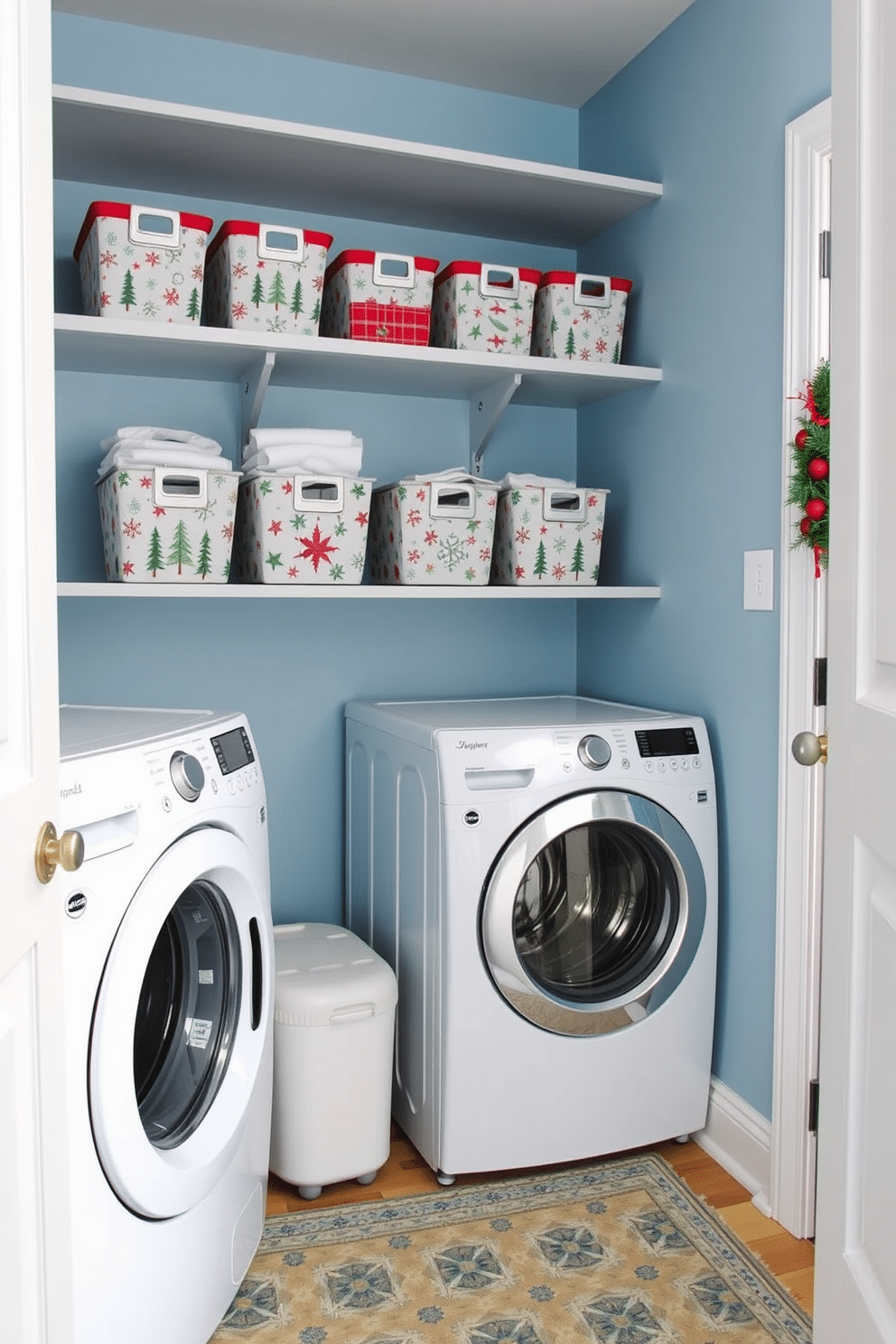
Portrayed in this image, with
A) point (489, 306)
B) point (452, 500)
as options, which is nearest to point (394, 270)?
point (489, 306)

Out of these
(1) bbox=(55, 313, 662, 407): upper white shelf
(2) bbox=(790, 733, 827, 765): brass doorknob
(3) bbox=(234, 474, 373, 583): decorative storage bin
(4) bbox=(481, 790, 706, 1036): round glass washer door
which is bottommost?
(4) bbox=(481, 790, 706, 1036): round glass washer door

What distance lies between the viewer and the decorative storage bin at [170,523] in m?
2.14

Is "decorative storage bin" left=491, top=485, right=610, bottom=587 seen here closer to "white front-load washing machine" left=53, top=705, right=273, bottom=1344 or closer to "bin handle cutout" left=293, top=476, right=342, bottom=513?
"bin handle cutout" left=293, top=476, right=342, bottom=513

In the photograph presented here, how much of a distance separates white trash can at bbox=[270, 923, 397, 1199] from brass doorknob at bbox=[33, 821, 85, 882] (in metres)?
1.20

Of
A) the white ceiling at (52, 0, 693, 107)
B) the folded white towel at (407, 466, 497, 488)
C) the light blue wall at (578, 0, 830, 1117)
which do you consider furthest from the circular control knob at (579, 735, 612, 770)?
the white ceiling at (52, 0, 693, 107)

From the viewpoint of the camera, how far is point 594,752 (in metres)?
2.21

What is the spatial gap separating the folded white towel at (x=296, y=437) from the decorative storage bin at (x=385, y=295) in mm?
223

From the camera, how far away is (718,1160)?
2.32m

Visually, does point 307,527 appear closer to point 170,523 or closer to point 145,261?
point 170,523

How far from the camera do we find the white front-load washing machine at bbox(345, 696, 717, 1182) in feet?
7.01

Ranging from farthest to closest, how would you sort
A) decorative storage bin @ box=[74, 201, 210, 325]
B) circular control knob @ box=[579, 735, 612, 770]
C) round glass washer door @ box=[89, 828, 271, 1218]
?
circular control knob @ box=[579, 735, 612, 770]
decorative storage bin @ box=[74, 201, 210, 325]
round glass washer door @ box=[89, 828, 271, 1218]

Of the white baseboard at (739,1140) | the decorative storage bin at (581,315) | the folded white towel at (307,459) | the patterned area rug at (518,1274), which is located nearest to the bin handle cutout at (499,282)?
the decorative storage bin at (581,315)

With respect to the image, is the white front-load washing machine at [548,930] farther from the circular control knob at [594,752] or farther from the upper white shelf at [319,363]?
the upper white shelf at [319,363]

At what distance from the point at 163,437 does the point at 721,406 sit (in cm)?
117
